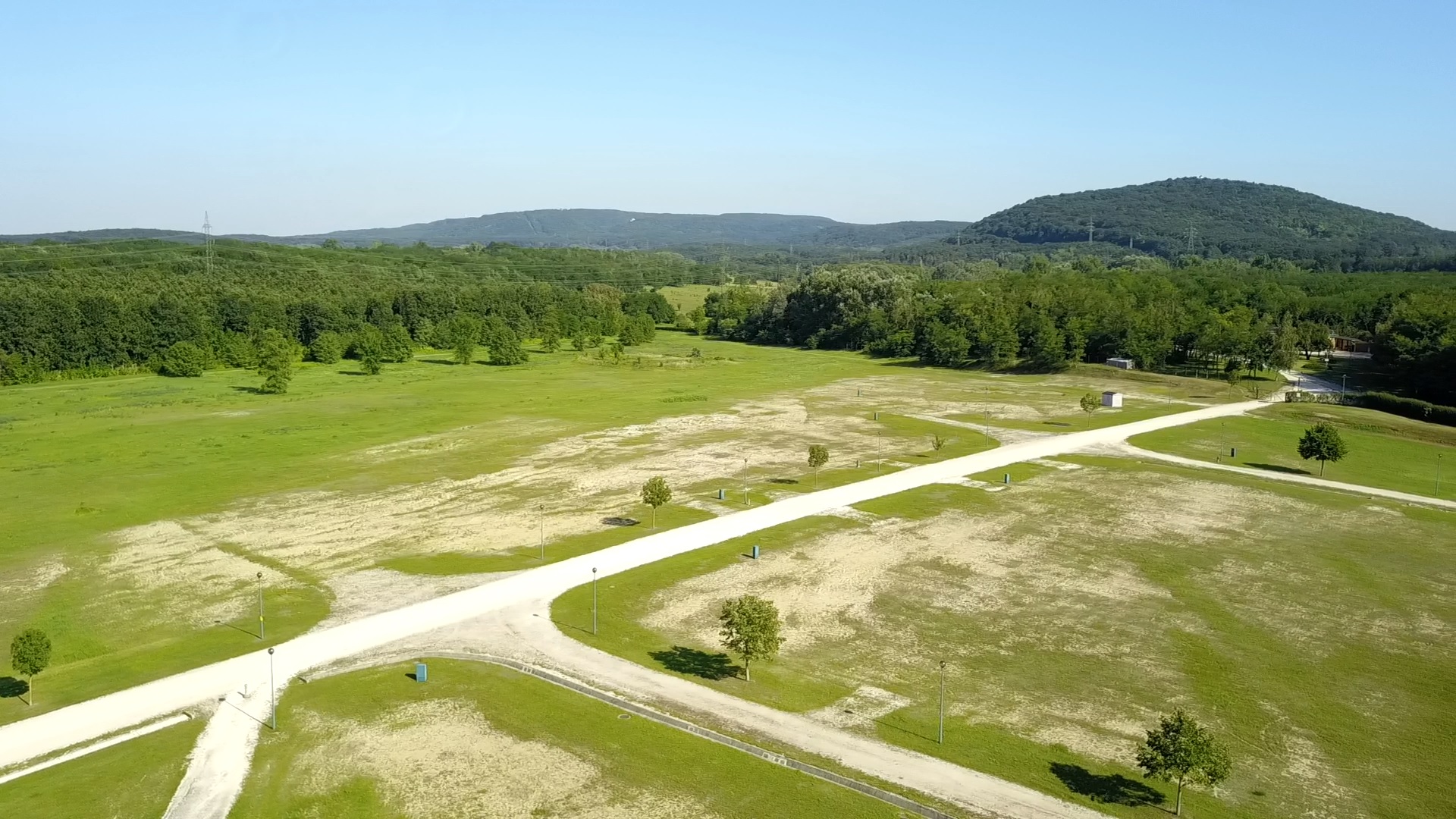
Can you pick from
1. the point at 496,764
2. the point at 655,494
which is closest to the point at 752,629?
the point at 496,764

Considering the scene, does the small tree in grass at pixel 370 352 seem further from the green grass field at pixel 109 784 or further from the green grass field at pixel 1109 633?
the green grass field at pixel 109 784

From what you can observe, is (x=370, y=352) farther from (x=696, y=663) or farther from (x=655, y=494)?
(x=696, y=663)

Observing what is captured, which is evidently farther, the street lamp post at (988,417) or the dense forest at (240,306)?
the dense forest at (240,306)

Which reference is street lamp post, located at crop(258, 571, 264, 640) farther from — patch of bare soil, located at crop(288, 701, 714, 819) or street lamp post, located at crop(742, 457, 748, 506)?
street lamp post, located at crop(742, 457, 748, 506)

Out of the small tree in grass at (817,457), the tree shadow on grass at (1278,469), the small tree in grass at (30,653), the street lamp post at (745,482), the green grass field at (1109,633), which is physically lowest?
the green grass field at (1109,633)

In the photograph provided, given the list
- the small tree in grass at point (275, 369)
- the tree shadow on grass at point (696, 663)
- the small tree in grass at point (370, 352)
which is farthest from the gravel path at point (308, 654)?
the small tree in grass at point (370, 352)
